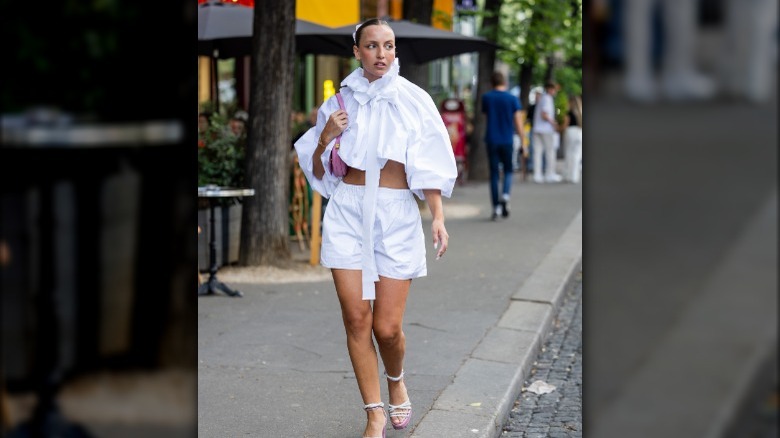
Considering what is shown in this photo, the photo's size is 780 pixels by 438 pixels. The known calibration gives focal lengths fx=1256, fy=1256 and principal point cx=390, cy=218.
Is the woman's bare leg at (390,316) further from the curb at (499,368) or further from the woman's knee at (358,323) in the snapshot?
the curb at (499,368)

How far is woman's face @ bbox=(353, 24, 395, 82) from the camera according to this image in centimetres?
472

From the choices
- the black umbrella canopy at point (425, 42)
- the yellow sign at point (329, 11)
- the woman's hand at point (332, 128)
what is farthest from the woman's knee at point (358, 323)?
the yellow sign at point (329, 11)

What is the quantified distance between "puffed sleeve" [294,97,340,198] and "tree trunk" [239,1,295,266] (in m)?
5.63

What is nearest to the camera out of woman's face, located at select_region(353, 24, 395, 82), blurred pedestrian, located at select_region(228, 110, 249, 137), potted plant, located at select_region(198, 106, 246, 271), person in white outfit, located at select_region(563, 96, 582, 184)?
woman's face, located at select_region(353, 24, 395, 82)

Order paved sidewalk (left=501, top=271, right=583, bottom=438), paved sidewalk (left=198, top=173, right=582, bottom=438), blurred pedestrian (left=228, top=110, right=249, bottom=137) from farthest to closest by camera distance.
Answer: blurred pedestrian (left=228, top=110, right=249, bottom=137)
paved sidewalk (left=501, top=271, right=583, bottom=438)
paved sidewalk (left=198, top=173, right=582, bottom=438)

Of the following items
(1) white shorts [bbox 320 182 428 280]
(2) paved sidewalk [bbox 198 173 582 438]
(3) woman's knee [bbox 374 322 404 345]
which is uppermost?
(1) white shorts [bbox 320 182 428 280]

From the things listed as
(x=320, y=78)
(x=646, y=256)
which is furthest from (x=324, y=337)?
(x=320, y=78)

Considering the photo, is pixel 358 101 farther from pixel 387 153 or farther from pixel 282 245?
pixel 282 245

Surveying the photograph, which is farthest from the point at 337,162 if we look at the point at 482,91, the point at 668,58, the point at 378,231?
the point at 482,91

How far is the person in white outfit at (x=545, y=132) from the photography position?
22859 mm

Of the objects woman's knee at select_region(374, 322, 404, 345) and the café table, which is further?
the café table

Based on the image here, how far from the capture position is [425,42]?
50.8 ft

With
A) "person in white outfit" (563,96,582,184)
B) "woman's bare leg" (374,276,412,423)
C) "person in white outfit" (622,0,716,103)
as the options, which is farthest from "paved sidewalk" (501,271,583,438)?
"person in white outfit" (563,96,582,184)

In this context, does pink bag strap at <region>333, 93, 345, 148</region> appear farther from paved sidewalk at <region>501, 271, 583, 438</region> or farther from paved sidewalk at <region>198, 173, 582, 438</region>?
paved sidewalk at <region>501, 271, 583, 438</region>
